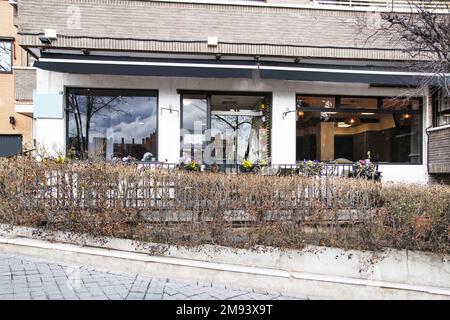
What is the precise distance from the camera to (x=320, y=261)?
6281 mm

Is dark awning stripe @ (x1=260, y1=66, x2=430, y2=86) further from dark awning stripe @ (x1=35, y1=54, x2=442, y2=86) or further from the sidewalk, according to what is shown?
the sidewalk

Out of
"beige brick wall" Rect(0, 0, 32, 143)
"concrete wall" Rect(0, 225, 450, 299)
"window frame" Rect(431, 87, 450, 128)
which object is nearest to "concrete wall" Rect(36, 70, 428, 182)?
"window frame" Rect(431, 87, 450, 128)

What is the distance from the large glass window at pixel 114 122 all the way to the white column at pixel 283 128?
10.5ft

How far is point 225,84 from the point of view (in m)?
11.5

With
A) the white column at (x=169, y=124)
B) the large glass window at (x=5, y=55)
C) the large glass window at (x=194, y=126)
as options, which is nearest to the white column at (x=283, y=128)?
the large glass window at (x=194, y=126)

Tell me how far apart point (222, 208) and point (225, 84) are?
585 centimetres

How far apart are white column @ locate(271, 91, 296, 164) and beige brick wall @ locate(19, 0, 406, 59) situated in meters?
1.36

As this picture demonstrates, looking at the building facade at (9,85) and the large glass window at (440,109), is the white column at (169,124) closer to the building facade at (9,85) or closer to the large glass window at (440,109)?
the large glass window at (440,109)

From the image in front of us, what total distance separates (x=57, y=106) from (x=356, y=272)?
27.1ft

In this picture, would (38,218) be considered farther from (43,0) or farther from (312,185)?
(43,0)

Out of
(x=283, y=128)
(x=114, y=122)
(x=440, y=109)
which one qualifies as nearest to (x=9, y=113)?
(x=114, y=122)

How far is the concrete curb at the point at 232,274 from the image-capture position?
5766 mm
